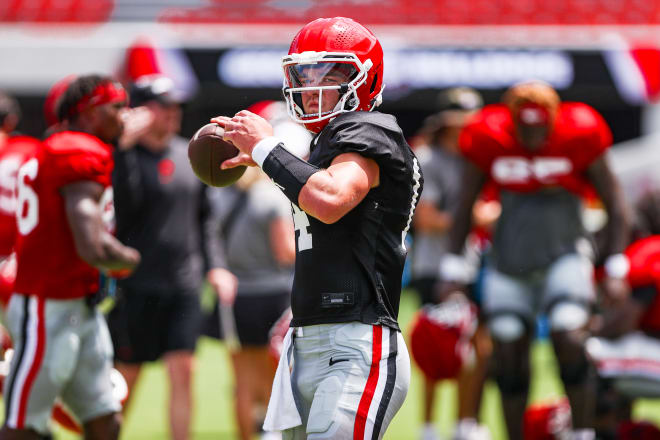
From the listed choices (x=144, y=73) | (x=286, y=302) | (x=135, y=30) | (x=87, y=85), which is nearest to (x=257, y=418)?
(x=286, y=302)

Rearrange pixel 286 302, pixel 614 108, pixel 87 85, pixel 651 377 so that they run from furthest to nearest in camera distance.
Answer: pixel 614 108
pixel 286 302
pixel 651 377
pixel 87 85

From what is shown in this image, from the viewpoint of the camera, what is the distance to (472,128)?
537 centimetres

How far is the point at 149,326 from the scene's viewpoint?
17.3 ft

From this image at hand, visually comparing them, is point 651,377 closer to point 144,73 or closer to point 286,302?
point 286,302

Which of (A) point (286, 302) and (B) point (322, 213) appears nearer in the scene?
(B) point (322, 213)

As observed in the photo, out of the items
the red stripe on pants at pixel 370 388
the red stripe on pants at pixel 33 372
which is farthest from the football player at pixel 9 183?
the red stripe on pants at pixel 370 388

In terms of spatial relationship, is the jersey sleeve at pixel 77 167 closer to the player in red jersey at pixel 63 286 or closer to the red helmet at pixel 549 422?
the player in red jersey at pixel 63 286

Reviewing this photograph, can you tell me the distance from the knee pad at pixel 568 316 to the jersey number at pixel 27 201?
2432 millimetres

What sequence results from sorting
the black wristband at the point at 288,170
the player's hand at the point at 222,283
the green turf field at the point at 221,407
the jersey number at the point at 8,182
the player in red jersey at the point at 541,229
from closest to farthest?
1. the black wristband at the point at 288,170
2. the player in red jersey at the point at 541,229
3. the player's hand at the point at 222,283
4. the jersey number at the point at 8,182
5. the green turf field at the point at 221,407

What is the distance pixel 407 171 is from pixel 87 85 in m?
1.66

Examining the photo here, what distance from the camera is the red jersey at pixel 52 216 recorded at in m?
3.78

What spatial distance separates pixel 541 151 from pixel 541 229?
0.38 metres

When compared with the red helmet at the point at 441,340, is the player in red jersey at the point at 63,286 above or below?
above

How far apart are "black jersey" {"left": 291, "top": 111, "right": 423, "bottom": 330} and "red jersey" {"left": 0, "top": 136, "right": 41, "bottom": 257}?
3388 mm
